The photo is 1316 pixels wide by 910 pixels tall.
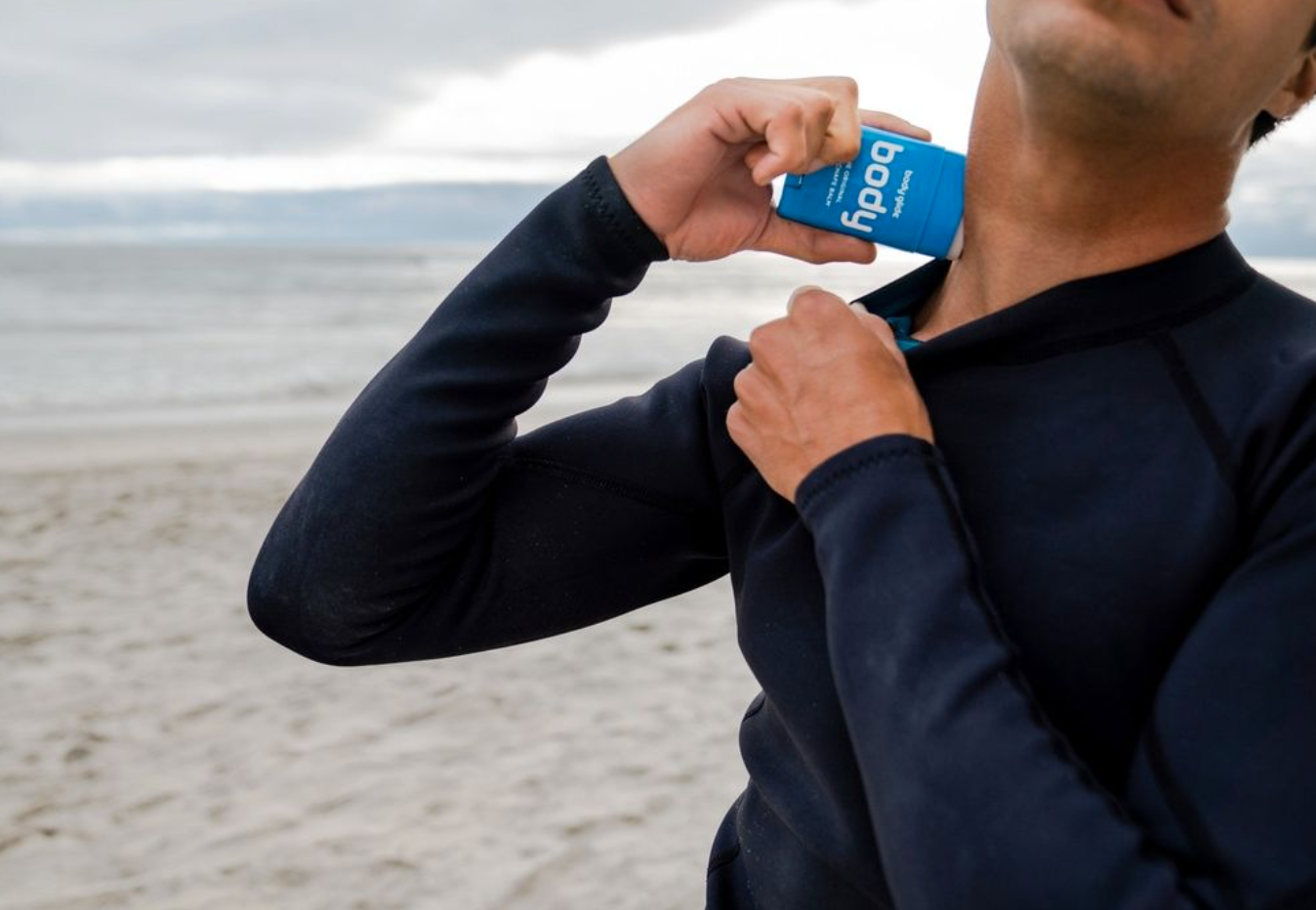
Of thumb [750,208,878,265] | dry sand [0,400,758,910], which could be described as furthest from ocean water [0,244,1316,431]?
thumb [750,208,878,265]

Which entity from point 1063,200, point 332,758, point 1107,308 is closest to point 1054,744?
point 1107,308

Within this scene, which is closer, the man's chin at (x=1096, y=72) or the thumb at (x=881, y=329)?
the man's chin at (x=1096, y=72)

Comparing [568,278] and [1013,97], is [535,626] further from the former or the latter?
[1013,97]

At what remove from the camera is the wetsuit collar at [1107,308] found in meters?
1.21

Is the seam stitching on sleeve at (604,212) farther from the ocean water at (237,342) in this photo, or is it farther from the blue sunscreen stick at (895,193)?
the ocean water at (237,342)

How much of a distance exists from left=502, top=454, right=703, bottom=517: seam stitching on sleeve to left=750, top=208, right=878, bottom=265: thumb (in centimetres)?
32

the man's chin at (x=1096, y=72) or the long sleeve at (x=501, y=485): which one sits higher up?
the man's chin at (x=1096, y=72)

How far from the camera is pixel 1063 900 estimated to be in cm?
92

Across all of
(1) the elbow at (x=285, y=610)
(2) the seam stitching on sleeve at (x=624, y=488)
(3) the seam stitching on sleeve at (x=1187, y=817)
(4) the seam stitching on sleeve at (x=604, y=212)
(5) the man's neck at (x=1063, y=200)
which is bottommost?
(3) the seam stitching on sleeve at (x=1187, y=817)

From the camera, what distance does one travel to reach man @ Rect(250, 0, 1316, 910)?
0.95 m

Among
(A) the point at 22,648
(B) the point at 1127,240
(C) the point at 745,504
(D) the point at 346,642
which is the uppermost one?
(B) the point at 1127,240

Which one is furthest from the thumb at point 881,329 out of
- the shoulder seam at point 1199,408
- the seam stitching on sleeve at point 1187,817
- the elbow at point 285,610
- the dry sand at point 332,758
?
the dry sand at point 332,758

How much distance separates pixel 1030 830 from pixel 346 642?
90cm

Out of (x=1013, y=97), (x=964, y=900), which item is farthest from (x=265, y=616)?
(x=1013, y=97)
